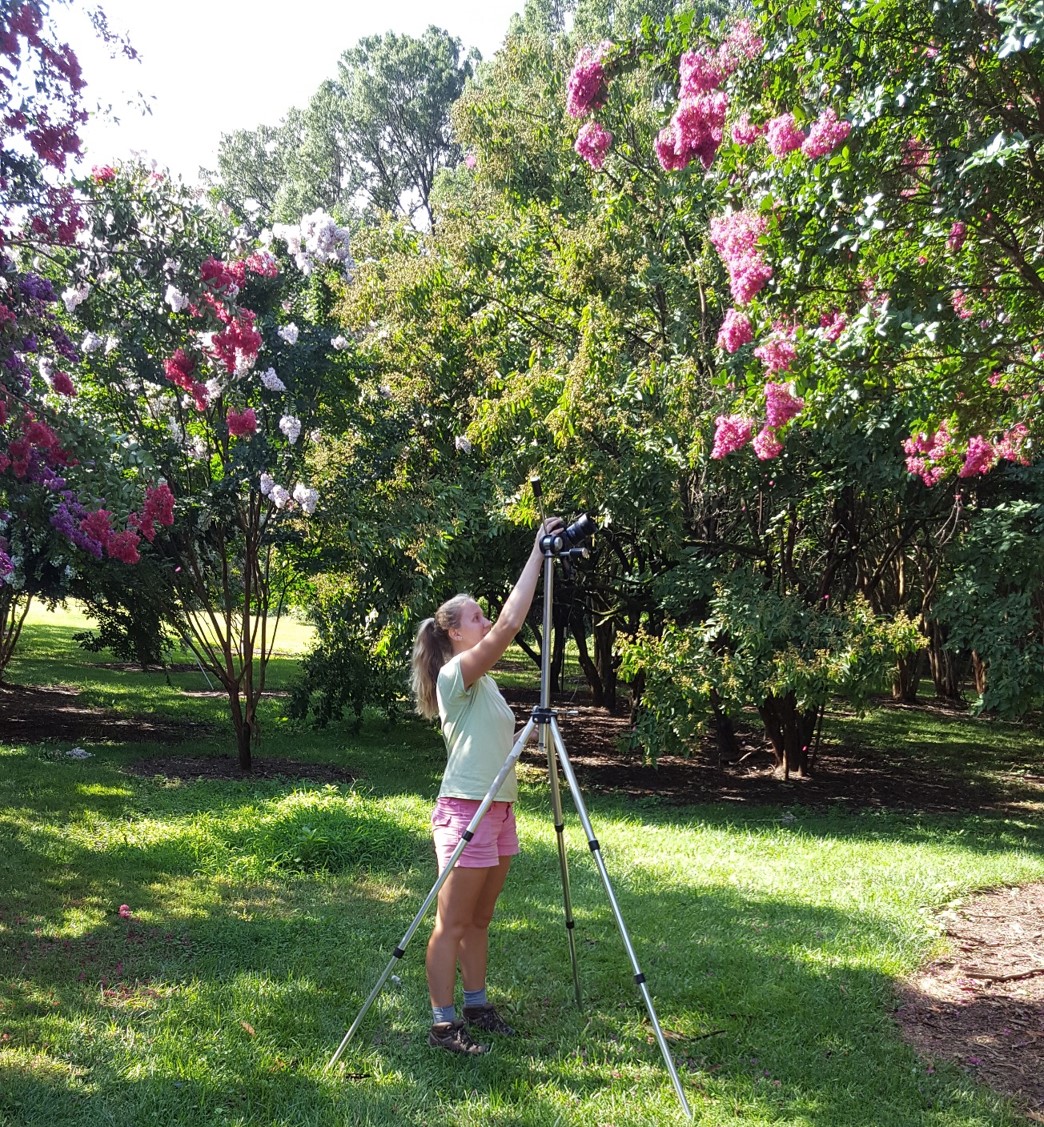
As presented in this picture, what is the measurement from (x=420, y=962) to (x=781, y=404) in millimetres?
3148

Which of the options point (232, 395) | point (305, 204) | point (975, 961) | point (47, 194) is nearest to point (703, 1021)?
point (975, 961)

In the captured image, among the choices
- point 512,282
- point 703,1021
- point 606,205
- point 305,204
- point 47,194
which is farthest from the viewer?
point 305,204

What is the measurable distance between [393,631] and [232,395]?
2524 millimetres

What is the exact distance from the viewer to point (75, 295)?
5547 mm

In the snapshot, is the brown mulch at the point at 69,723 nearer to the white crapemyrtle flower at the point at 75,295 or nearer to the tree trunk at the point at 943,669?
the white crapemyrtle flower at the point at 75,295

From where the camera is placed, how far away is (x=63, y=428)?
4965 millimetres

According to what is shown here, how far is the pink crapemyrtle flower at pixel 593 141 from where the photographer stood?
25.3 ft

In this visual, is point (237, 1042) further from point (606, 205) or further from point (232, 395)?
point (606, 205)

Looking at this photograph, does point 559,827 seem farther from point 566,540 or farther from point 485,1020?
point 566,540

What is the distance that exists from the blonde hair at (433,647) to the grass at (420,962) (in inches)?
50.4

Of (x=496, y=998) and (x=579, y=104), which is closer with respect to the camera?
(x=496, y=998)

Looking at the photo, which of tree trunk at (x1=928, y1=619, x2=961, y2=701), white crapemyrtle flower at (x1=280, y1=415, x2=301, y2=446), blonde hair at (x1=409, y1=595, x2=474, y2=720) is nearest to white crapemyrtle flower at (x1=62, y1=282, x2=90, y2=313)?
white crapemyrtle flower at (x1=280, y1=415, x2=301, y2=446)

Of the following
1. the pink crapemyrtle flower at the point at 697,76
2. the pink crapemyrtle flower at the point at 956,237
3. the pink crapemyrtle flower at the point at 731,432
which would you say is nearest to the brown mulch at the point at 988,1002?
the pink crapemyrtle flower at the point at 731,432

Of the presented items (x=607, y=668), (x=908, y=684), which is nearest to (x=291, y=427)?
(x=607, y=668)
